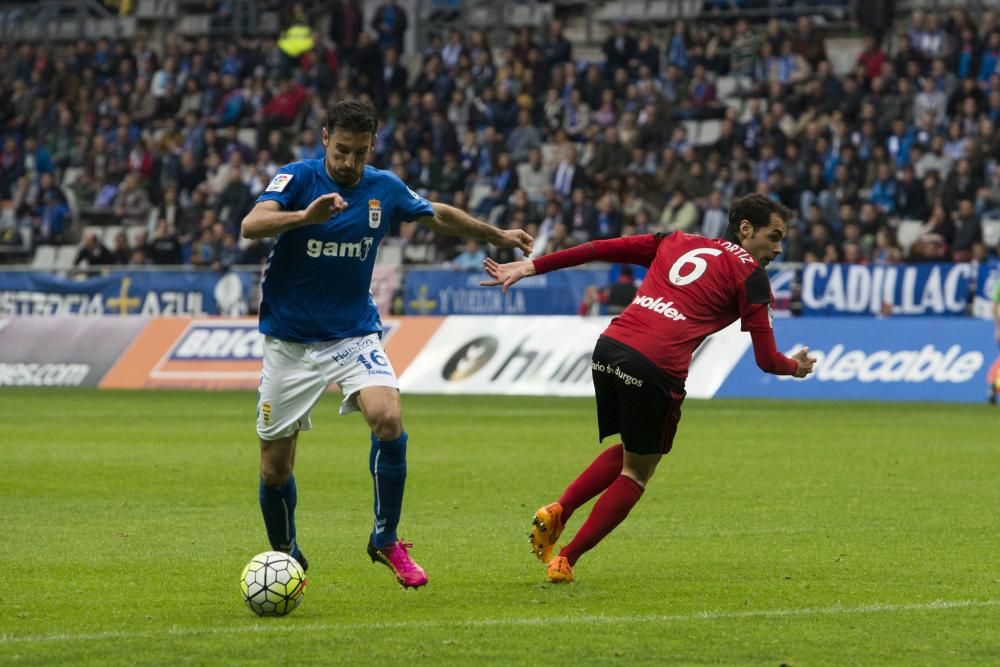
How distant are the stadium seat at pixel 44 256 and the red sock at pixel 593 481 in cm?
2985

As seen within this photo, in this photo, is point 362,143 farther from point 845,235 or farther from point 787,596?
point 845,235

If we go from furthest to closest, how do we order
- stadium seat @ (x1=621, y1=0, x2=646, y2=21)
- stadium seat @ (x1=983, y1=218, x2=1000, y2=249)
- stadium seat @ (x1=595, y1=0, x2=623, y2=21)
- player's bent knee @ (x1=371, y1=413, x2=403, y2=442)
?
stadium seat @ (x1=595, y1=0, x2=623, y2=21) → stadium seat @ (x1=621, y1=0, x2=646, y2=21) → stadium seat @ (x1=983, y1=218, x2=1000, y2=249) → player's bent knee @ (x1=371, y1=413, x2=403, y2=442)

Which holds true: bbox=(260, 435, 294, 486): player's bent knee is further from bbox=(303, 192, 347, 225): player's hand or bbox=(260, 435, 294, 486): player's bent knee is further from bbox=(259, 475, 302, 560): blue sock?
bbox=(303, 192, 347, 225): player's hand

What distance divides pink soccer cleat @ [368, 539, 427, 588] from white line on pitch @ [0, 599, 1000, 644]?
2.90 ft

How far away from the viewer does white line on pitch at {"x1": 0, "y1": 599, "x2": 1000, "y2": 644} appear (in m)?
6.88

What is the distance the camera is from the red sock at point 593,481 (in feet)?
29.2

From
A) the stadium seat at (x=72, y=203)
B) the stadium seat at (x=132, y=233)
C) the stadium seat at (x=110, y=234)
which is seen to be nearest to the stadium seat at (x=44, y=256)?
the stadium seat at (x=72, y=203)

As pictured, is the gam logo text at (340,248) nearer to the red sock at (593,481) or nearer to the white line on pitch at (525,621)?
the red sock at (593,481)

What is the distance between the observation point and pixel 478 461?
15773mm

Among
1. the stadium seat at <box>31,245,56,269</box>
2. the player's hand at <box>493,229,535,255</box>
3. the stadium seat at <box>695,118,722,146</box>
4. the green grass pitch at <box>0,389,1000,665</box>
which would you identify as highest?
the player's hand at <box>493,229,535,255</box>

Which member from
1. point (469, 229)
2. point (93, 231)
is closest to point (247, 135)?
point (93, 231)

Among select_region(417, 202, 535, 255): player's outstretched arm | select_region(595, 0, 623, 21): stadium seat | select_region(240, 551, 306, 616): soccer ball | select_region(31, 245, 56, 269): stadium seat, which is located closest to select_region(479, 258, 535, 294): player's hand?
select_region(417, 202, 535, 255): player's outstretched arm

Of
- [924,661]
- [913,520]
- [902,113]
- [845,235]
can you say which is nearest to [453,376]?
[845,235]

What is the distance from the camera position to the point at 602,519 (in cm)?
859
